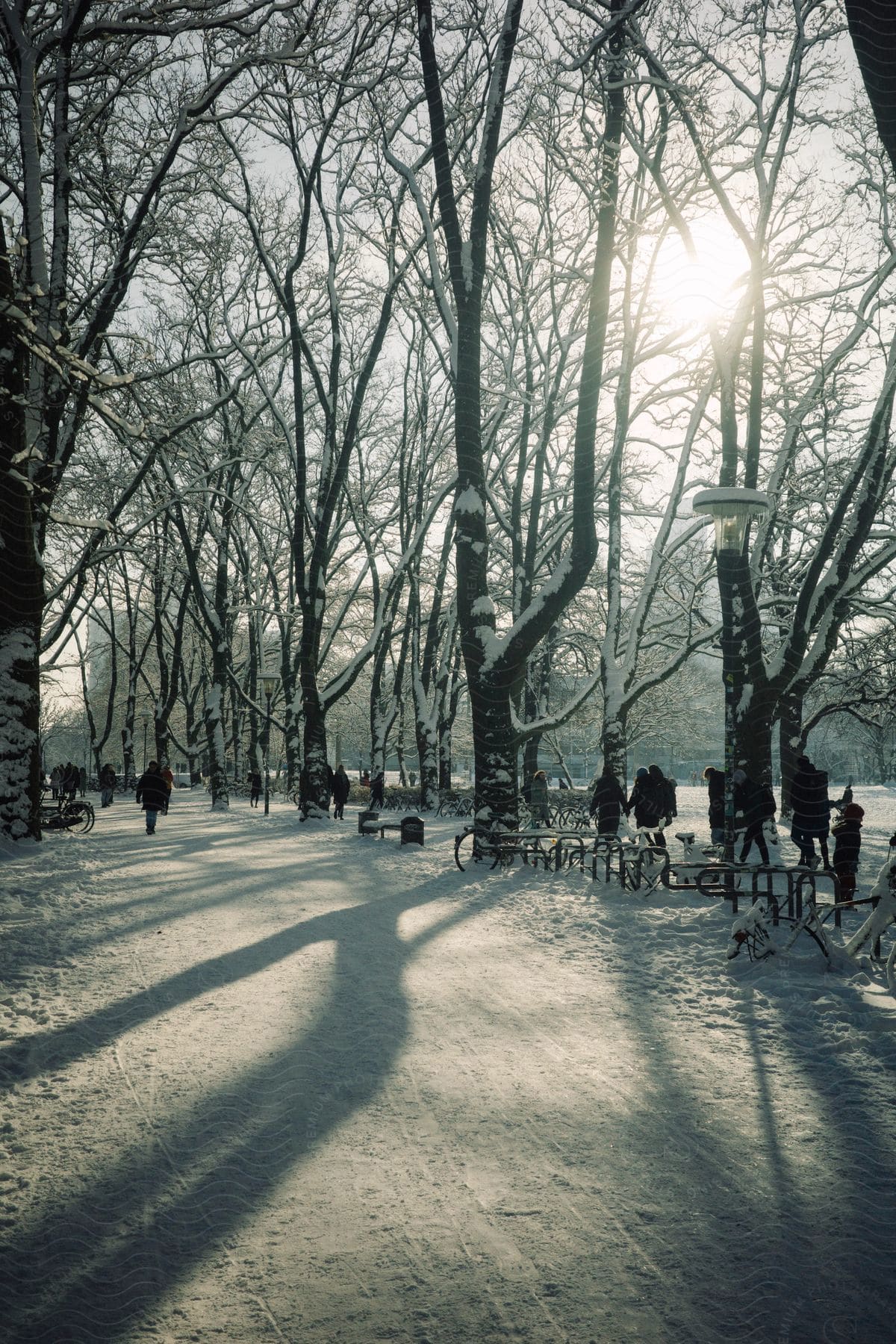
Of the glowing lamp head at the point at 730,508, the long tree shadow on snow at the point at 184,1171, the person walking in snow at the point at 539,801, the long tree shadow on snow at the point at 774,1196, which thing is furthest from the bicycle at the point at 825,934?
the person walking in snow at the point at 539,801

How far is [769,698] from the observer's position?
15.4m

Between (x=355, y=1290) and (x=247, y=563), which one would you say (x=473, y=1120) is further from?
(x=247, y=563)

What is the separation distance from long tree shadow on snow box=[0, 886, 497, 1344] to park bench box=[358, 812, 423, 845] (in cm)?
1054

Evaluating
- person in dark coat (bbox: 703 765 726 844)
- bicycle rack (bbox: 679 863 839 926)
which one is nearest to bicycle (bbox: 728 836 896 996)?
bicycle rack (bbox: 679 863 839 926)

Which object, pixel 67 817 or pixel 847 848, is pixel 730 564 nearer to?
pixel 847 848

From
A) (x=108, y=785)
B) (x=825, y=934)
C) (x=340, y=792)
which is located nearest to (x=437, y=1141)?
(x=825, y=934)

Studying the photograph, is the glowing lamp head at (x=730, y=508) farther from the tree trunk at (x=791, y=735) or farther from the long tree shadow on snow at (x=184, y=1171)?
the tree trunk at (x=791, y=735)

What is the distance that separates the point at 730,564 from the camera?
13617 millimetres

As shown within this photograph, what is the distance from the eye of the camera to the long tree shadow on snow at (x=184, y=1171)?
3.03 m

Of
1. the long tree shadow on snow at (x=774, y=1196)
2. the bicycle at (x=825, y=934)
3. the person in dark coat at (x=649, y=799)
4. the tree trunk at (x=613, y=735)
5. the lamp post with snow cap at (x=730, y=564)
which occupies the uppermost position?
the lamp post with snow cap at (x=730, y=564)

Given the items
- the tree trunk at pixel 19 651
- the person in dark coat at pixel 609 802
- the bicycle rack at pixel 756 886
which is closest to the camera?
the bicycle rack at pixel 756 886

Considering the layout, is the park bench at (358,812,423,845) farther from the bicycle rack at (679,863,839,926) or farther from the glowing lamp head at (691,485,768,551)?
the glowing lamp head at (691,485,768,551)

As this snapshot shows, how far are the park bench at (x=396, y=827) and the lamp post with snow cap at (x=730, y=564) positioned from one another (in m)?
5.73

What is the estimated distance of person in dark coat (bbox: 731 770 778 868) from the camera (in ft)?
45.3
